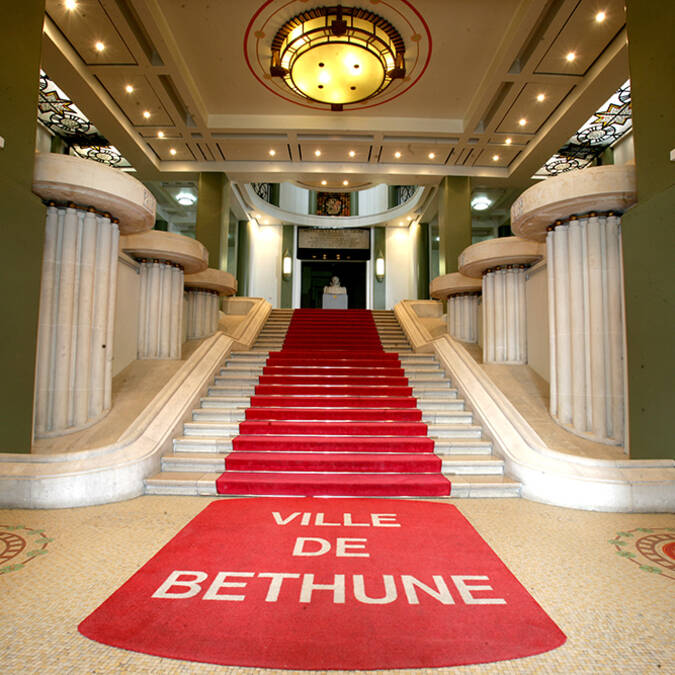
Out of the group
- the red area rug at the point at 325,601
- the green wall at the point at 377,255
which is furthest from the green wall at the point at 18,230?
the green wall at the point at 377,255

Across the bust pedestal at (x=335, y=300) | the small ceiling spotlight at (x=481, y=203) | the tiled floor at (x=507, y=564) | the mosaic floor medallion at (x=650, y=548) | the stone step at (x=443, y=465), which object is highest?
the small ceiling spotlight at (x=481, y=203)

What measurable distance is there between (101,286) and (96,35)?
536 cm

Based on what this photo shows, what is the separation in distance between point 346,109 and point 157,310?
6.21 m

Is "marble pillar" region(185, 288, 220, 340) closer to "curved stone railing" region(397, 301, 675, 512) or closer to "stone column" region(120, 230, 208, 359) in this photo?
"stone column" region(120, 230, 208, 359)

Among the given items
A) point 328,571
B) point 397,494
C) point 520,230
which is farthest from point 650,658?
point 520,230

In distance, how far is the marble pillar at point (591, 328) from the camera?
4.16 metres

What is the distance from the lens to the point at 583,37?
22.3 feet

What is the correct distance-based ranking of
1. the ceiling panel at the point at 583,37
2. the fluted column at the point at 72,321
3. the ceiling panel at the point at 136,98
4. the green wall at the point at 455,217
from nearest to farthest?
the fluted column at the point at 72,321 → the ceiling panel at the point at 583,37 → the ceiling panel at the point at 136,98 → the green wall at the point at 455,217

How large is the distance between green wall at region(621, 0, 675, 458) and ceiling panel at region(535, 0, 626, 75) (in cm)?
324

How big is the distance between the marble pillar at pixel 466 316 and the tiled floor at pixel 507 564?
18.3ft

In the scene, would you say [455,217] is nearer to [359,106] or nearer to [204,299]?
[359,106]

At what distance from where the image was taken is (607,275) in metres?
4.26

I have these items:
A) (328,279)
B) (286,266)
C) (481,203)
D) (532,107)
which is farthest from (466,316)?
(328,279)

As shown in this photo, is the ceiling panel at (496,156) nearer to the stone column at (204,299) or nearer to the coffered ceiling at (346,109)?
the coffered ceiling at (346,109)
